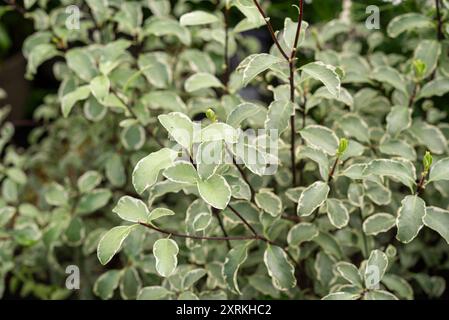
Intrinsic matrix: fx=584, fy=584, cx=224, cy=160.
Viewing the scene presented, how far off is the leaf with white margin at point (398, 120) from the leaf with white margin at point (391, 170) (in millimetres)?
206

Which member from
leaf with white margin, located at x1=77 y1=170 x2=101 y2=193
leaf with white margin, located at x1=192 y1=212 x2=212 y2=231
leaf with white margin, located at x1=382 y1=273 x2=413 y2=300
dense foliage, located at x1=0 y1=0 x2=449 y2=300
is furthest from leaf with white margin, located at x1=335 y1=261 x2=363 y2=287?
leaf with white margin, located at x1=77 y1=170 x2=101 y2=193

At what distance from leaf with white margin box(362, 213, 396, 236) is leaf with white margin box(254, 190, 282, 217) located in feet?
0.53

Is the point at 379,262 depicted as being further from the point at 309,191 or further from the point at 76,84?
the point at 76,84

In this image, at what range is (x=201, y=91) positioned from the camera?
4.47 ft

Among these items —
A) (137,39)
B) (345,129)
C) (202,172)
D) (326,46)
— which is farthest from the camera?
(326,46)

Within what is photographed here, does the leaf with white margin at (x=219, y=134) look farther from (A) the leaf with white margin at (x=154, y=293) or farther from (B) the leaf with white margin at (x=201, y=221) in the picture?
(A) the leaf with white margin at (x=154, y=293)

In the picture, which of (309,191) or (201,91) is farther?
(201,91)

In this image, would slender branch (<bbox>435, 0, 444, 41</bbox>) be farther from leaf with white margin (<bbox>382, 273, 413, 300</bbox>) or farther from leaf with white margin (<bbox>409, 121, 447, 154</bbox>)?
leaf with white margin (<bbox>382, 273, 413, 300</bbox>)

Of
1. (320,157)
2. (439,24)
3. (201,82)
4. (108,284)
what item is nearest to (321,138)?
(320,157)

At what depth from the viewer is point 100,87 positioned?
1068mm

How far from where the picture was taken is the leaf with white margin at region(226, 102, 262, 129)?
0.96 metres
